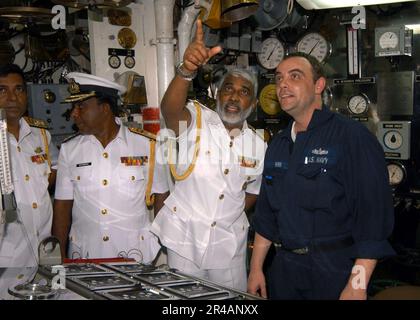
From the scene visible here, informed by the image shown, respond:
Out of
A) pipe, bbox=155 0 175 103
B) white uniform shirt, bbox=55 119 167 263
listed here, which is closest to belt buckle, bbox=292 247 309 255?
white uniform shirt, bbox=55 119 167 263

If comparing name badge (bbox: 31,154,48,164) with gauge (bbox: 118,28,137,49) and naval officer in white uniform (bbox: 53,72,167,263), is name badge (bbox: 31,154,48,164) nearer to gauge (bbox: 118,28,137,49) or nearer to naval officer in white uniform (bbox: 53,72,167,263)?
naval officer in white uniform (bbox: 53,72,167,263)

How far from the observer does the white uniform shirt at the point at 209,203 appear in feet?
8.46

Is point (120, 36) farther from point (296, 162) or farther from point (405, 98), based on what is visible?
point (405, 98)

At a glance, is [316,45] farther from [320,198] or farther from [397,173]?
[320,198]

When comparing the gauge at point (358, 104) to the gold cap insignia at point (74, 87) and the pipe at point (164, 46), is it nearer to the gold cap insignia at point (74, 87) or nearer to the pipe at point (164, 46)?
the pipe at point (164, 46)

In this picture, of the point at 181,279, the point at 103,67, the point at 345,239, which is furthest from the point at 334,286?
the point at 103,67

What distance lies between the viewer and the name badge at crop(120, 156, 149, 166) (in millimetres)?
2809

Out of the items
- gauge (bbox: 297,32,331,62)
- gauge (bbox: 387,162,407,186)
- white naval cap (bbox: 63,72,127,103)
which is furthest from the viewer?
gauge (bbox: 297,32,331,62)

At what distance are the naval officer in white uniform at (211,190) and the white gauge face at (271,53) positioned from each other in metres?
1.81

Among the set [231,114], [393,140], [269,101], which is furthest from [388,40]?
[231,114]

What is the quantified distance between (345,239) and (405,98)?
2.11 metres

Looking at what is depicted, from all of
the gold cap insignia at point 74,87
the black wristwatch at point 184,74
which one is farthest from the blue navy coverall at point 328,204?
the gold cap insignia at point 74,87

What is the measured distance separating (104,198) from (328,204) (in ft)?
4.41

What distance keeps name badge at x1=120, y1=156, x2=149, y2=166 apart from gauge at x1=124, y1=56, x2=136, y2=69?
3.58 feet
